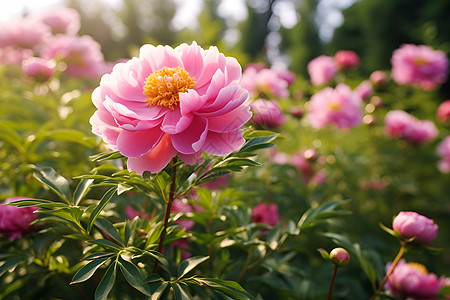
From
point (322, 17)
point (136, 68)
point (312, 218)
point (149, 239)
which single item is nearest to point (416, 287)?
point (312, 218)

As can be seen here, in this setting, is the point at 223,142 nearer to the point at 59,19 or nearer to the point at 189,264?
the point at 189,264

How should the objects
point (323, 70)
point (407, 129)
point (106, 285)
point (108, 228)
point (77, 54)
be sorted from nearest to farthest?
point (106, 285) < point (108, 228) < point (77, 54) < point (407, 129) < point (323, 70)

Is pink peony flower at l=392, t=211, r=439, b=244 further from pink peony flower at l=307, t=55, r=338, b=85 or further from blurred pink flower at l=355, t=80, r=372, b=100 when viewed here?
pink peony flower at l=307, t=55, r=338, b=85

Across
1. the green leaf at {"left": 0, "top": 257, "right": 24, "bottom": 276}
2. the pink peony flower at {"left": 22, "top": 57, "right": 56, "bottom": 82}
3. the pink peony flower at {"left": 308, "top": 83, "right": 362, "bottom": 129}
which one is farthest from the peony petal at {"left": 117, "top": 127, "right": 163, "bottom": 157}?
the pink peony flower at {"left": 308, "top": 83, "right": 362, "bottom": 129}

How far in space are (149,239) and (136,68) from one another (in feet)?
0.89

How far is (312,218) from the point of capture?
73cm

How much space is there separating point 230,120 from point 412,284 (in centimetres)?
59


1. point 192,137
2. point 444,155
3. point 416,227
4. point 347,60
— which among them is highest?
point 192,137

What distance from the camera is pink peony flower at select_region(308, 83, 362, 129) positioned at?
1.54 meters

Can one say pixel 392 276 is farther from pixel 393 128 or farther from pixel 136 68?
pixel 393 128

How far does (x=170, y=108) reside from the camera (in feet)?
1.81

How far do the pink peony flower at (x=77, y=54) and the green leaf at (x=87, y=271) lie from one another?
114cm

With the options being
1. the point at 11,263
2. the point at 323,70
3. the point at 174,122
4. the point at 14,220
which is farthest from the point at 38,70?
the point at 323,70

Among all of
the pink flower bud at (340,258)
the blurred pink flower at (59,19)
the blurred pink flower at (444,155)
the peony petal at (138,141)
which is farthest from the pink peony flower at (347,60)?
the peony petal at (138,141)
